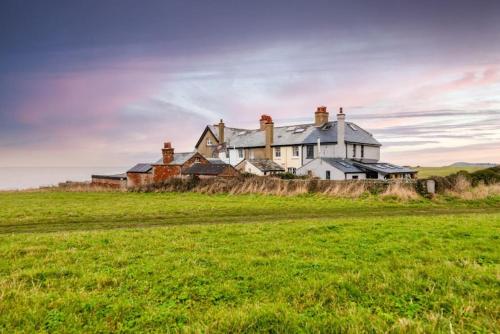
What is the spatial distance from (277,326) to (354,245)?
4939 mm

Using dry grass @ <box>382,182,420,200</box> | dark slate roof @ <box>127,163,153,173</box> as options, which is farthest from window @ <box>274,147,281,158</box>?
dry grass @ <box>382,182,420,200</box>

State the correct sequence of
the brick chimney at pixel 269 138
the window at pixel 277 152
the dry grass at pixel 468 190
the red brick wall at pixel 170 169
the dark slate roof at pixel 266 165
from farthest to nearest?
the brick chimney at pixel 269 138, the window at pixel 277 152, the dark slate roof at pixel 266 165, the red brick wall at pixel 170 169, the dry grass at pixel 468 190

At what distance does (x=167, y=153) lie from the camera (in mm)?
43750

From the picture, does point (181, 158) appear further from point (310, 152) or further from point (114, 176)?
point (310, 152)

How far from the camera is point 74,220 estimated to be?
16047 mm

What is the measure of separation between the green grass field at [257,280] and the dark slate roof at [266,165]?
37576 millimetres

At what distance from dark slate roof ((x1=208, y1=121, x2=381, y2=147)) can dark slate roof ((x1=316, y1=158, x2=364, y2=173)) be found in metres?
4.14

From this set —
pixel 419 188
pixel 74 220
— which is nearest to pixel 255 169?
pixel 419 188

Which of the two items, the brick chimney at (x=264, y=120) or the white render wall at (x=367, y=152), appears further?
the brick chimney at (x=264, y=120)

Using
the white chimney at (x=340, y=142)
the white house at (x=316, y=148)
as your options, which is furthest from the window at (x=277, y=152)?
the white chimney at (x=340, y=142)

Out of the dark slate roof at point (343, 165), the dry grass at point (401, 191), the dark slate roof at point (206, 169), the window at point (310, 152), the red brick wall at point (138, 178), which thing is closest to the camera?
the dry grass at point (401, 191)

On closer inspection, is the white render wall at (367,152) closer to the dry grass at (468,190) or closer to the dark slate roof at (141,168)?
the dry grass at (468,190)

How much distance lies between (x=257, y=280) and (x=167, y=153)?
39338 millimetres

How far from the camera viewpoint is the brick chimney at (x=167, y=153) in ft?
143
